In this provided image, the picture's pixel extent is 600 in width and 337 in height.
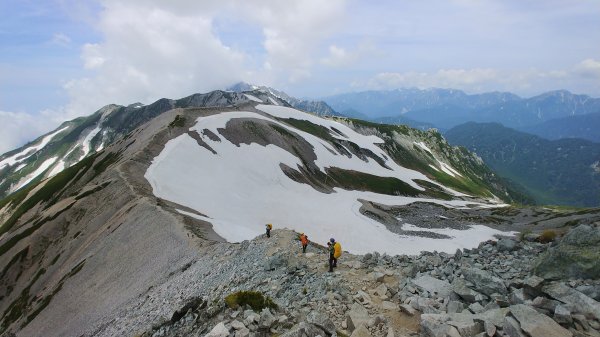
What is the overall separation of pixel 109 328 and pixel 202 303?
17394 mm

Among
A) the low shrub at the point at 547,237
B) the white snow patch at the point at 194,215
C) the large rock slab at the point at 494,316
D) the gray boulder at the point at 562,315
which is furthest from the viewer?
the white snow patch at the point at 194,215

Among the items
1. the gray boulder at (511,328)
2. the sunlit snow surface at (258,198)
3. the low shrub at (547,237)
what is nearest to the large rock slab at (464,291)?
the gray boulder at (511,328)

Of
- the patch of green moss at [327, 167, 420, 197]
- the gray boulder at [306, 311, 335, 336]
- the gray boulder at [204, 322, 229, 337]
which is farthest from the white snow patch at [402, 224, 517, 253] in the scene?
the gray boulder at [204, 322, 229, 337]

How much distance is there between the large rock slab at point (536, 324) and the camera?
466 inches

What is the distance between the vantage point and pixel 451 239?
79.0 meters

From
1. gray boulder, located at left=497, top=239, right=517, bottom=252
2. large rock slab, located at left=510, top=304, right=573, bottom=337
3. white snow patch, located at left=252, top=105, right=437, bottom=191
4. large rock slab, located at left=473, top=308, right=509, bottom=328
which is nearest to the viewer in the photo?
large rock slab, located at left=510, top=304, right=573, bottom=337

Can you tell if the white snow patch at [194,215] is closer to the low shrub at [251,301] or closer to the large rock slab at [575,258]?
the low shrub at [251,301]

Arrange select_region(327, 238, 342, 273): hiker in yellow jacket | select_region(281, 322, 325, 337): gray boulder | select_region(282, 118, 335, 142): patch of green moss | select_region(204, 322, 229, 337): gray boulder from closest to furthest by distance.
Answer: select_region(281, 322, 325, 337): gray boulder → select_region(204, 322, 229, 337): gray boulder → select_region(327, 238, 342, 273): hiker in yellow jacket → select_region(282, 118, 335, 142): patch of green moss

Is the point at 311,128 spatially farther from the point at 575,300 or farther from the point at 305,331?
the point at 575,300

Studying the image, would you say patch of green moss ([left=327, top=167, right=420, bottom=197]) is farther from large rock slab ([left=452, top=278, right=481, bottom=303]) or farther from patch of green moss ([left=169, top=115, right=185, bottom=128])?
large rock slab ([left=452, top=278, right=481, bottom=303])

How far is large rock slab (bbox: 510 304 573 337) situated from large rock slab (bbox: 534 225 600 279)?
3815 millimetres

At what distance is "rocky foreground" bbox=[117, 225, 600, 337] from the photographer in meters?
12.6

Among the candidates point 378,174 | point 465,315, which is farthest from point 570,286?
point 378,174

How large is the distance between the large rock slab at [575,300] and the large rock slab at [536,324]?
1.09m
